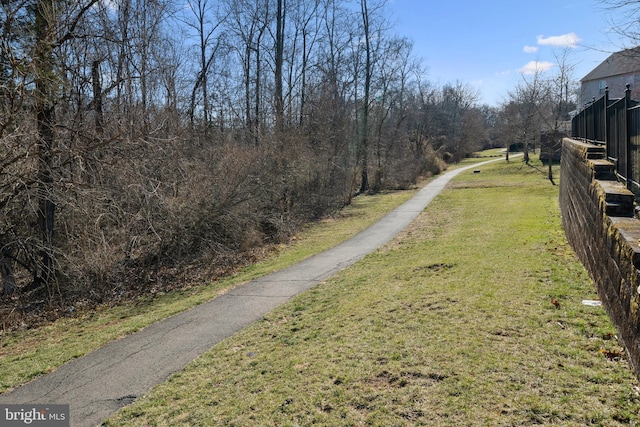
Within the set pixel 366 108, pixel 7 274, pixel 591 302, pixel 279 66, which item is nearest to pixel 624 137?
pixel 591 302

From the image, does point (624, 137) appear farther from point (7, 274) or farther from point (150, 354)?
point (7, 274)

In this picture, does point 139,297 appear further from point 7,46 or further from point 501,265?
point 501,265

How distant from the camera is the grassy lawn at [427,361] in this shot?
352 cm

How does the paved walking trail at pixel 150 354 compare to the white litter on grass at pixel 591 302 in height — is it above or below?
below

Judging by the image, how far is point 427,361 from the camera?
435 centimetres

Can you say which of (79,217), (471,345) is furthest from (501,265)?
(79,217)

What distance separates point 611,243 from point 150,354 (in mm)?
5686

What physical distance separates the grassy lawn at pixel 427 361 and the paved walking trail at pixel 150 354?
0.34 meters

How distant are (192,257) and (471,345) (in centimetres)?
982

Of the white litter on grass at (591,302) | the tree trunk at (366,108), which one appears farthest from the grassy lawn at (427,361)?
the tree trunk at (366,108)

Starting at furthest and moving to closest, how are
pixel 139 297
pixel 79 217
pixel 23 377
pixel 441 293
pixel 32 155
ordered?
pixel 79 217
pixel 139 297
pixel 32 155
pixel 441 293
pixel 23 377

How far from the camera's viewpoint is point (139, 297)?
10594mm

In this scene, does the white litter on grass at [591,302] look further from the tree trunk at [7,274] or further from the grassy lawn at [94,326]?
the tree trunk at [7,274]

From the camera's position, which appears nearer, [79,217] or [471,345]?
[471,345]
